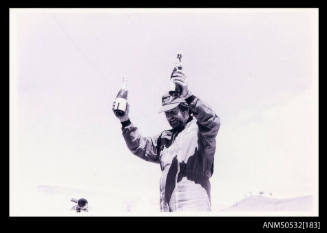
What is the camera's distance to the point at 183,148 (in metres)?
11.1

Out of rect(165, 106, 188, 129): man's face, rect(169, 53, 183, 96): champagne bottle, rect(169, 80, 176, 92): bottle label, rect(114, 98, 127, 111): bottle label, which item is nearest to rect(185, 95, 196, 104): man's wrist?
rect(169, 53, 183, 96): champagne bottle

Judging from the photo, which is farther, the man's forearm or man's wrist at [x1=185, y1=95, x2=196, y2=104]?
the man's forearm

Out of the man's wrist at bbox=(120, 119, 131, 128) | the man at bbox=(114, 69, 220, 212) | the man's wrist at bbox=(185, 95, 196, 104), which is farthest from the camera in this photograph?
the man's wrist at bbox=(120, 119, 131, 128)

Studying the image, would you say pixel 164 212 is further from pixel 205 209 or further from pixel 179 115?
pixel 179 115

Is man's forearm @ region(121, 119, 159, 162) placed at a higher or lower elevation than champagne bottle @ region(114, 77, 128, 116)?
lower

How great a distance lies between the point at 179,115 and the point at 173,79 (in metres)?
0.75

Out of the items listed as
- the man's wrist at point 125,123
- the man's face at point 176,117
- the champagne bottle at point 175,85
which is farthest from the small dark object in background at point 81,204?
the champagne bottle at point 175,85

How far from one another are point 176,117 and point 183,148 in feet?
1.68

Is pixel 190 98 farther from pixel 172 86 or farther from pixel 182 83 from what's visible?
pixel 172 86

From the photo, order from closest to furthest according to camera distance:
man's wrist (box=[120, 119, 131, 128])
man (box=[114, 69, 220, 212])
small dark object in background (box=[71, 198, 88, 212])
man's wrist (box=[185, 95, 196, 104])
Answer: man's wrist (box=[185, 95, 196, 104]) < man (box=[114, 69, 220, 212]) < small dark object in background (box=[71, 198, 88, 212]) < man's wrist (box=[120, 119, 131, 128])

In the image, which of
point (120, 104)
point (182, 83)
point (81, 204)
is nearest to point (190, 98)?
point (182, 83)

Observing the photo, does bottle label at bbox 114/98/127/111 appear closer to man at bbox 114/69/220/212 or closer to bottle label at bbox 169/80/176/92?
man at bbox 114/69/220/212

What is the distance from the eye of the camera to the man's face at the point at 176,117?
36.8ft

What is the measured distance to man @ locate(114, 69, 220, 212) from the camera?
1074 cm
